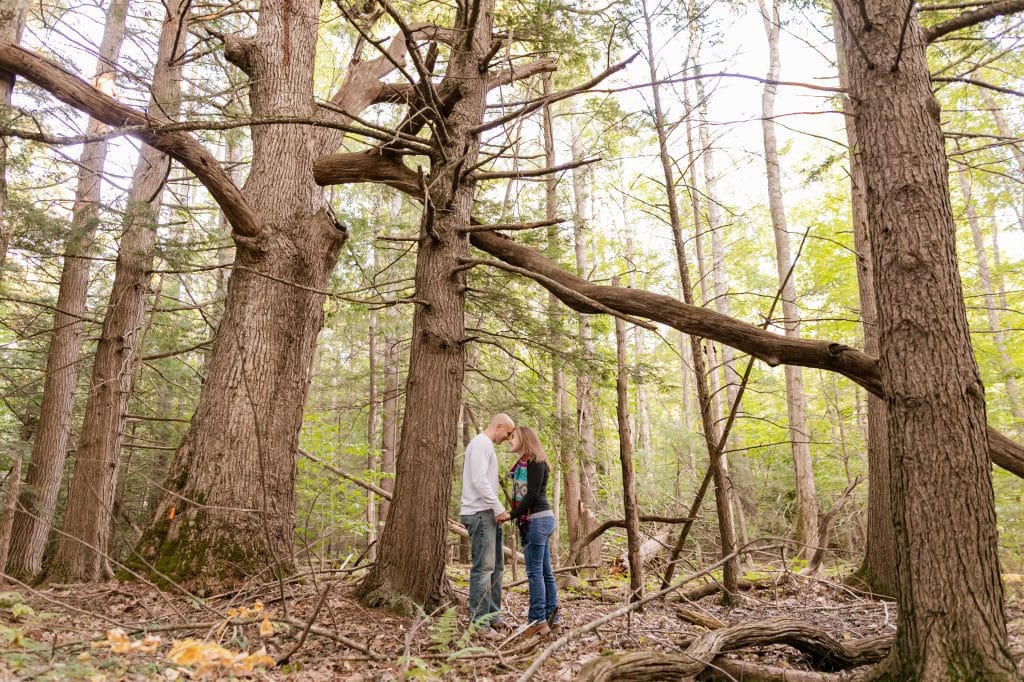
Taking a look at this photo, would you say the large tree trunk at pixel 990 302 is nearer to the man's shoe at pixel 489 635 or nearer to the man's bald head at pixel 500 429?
the man's bald head at pixel 500 429

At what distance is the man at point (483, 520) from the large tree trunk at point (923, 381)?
2965mm

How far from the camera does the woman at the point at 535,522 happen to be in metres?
5.40

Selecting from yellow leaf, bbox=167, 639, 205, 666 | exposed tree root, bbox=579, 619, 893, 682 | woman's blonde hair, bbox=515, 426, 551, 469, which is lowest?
exposed tree root, bbox=579, 619, 893, 682

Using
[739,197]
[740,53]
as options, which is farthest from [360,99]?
[739,197]

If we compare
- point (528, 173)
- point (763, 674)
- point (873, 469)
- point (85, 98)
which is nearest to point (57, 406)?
point (85, 98)

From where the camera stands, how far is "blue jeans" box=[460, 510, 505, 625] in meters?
5.30

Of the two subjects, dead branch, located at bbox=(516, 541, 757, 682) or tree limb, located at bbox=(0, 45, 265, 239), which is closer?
dead branch, located at bbox=(516, 541, 757, 682)

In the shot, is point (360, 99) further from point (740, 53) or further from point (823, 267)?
point (823, 267)

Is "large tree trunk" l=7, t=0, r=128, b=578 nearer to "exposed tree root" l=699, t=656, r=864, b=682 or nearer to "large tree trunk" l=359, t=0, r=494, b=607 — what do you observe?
"large tree trunk" l=359, t=0, r=494, b=607

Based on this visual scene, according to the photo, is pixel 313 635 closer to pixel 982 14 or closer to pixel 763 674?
pixel 763 674

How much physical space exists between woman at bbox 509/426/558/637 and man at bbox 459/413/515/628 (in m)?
0.22

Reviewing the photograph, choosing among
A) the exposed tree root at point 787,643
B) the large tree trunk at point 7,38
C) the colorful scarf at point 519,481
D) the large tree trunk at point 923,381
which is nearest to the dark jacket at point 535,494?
the colorful scarf at point 519,481

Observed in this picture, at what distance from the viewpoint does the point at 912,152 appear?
3682mm

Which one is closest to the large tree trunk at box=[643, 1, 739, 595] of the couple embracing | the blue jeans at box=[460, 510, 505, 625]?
the couple embracing
